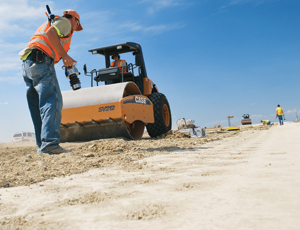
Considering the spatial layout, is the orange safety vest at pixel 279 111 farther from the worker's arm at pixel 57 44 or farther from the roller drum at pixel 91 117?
the worker's arm at pixel 57 44

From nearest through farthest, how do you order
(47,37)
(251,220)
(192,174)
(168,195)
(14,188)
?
(251,220), (168,195), (14,188), (192,174), (47,37)

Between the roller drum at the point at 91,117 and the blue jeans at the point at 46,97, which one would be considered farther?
the roller drum at the point at 91,117

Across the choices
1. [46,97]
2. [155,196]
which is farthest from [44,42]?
[155,196]

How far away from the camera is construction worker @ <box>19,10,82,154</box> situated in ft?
11.0

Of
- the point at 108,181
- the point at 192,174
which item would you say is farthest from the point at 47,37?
the point at 192,174

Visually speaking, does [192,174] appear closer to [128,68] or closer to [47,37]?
[47,37]

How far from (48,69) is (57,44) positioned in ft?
1.18

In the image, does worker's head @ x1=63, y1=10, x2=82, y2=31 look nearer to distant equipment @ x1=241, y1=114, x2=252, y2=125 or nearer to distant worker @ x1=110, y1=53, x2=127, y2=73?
distant worker @ x1=110, y1=53, x2=127, y2=73

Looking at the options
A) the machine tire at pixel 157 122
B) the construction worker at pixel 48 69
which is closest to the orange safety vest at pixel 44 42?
the construction worker at pixel 48 69

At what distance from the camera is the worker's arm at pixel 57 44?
133 inches

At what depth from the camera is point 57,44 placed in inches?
134

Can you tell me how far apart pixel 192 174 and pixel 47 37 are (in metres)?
2.71

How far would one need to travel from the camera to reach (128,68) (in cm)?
686

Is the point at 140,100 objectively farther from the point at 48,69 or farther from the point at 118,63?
the point at 48,69
